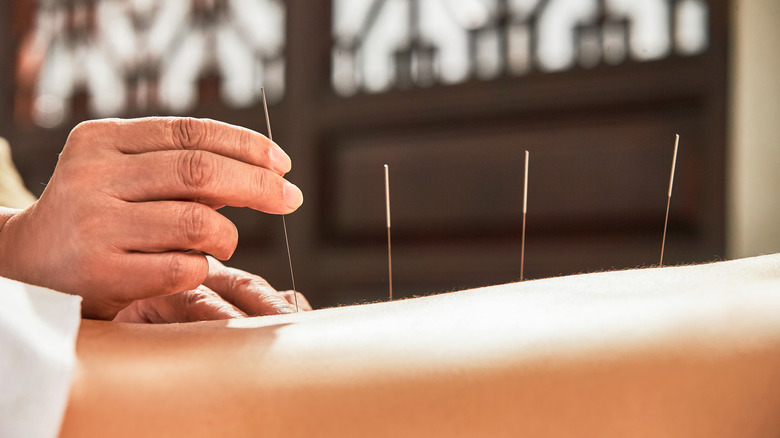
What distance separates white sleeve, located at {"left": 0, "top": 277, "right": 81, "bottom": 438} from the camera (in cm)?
34

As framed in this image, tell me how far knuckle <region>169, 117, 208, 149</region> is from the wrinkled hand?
9.5 inches

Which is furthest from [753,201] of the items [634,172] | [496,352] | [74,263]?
[74,263]

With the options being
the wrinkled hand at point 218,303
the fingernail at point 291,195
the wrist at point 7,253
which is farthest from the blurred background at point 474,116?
the wrist at point 7,253

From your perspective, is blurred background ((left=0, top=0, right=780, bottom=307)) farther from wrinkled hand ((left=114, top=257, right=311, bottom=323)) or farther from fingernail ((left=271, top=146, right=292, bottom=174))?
fingernail ((left=271, top=146, right=292, bottom=174))

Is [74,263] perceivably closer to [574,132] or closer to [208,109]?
[574,132]

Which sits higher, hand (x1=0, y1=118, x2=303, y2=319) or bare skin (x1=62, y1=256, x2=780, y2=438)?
hand (x1=0, y1=118, x2=303, y2=319)

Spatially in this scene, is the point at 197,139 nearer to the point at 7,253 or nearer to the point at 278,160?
the point at 278,160

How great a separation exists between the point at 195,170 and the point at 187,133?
5 centimetres

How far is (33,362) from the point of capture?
35 centimetres

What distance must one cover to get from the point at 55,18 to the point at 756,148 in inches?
110

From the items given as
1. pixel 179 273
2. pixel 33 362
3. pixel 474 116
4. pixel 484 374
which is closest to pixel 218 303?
pixel 179 273

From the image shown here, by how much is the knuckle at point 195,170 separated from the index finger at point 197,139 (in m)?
0.03

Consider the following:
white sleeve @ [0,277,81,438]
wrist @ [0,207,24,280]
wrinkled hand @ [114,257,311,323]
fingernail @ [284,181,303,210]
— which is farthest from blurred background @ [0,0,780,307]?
white sleeve @ [0,277,81,438]

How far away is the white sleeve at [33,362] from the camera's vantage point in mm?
342
